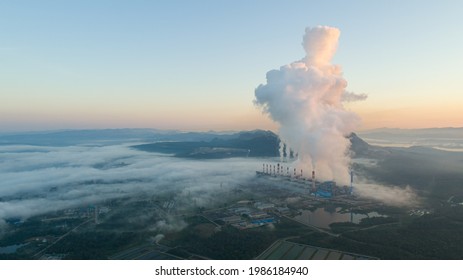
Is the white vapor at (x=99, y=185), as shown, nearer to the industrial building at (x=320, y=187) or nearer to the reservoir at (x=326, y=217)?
the industrial building at (x=320, y=187)

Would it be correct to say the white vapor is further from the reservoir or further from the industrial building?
the reservoir

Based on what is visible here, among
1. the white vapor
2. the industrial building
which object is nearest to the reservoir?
the industrial building

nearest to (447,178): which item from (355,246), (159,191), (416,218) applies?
(416,218)

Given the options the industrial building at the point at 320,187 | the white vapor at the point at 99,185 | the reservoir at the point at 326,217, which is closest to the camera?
the reservoir at the point at 326,217

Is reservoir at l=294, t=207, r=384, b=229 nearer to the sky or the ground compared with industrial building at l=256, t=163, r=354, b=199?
A: nearer to the ground

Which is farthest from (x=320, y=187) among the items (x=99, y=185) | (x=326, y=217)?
(x=99, y=185)

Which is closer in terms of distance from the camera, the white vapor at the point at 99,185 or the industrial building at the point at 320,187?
the white vapor at the point at 99,185

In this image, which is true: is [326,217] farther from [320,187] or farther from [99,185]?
[99,185]

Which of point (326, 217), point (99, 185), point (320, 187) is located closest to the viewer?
point (326, 217)

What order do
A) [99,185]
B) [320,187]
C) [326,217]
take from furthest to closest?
[99,185] → [320,187] → [326,217]

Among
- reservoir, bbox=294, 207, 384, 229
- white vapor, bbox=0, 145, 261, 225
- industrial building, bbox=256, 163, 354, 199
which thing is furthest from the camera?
industrial building, bbox=256, 163, 354, 199

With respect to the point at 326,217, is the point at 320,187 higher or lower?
higher

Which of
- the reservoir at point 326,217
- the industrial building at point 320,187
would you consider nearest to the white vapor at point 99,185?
the industrial building at point 320,187
